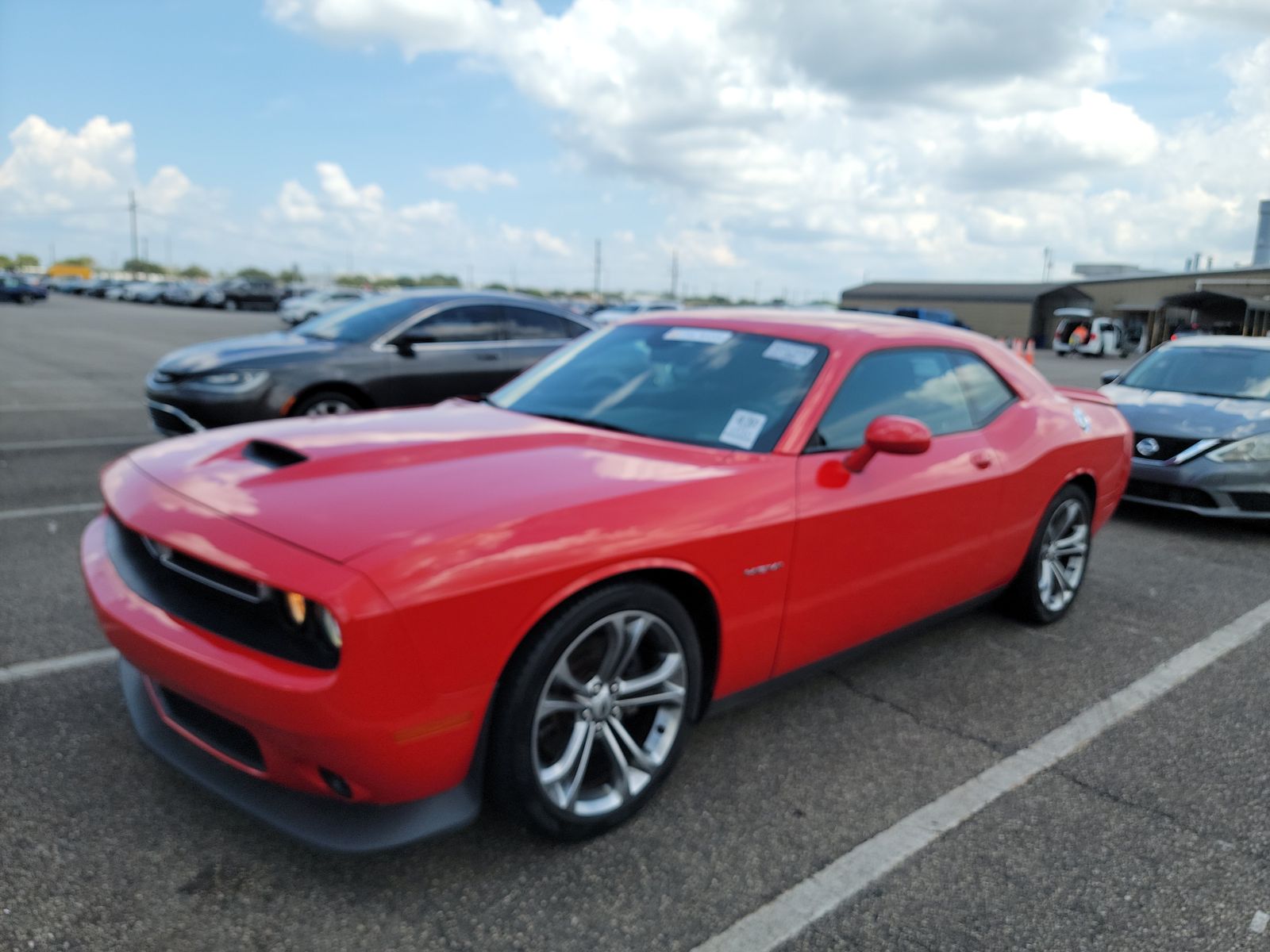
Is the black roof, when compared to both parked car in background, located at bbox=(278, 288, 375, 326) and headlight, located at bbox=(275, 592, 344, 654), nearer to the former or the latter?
parked car in background, located at bbox=(278, 288, 375, 326)

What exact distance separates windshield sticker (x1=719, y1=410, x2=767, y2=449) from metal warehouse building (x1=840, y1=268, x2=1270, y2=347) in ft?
136

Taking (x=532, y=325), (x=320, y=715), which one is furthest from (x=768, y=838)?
(x=532, y=325)

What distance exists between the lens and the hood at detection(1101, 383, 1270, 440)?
630cm

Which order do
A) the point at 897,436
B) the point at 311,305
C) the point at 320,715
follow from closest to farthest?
1. the point at 320,715
2. the point at 897,436
3. the point at 311,305

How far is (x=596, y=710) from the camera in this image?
2.47 m

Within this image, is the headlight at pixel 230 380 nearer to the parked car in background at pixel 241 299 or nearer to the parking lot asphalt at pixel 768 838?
the parking lot asphalt at pixel 768 838

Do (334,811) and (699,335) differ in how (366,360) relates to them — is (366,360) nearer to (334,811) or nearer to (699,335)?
(699,335)

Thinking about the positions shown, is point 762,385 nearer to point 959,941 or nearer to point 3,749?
point 959,941

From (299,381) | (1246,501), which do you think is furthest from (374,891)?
(1246,501)

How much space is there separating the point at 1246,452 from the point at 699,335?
15.2 ft

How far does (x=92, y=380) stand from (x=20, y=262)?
130240 millimetres

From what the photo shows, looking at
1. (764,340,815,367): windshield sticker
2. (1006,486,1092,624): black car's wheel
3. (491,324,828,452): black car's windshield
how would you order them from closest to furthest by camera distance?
(491,324,828,452): black car's windshield → (764,340,815,367): windshield sticker → (1006,486,1092,624): black car's wheel

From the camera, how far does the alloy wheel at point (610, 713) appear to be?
2387mm

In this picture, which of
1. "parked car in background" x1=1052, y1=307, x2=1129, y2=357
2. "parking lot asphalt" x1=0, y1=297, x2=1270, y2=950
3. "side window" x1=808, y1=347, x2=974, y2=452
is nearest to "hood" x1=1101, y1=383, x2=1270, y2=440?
"parking lot asphalt" x1=0, y1=297, x2=1270, y2=950
